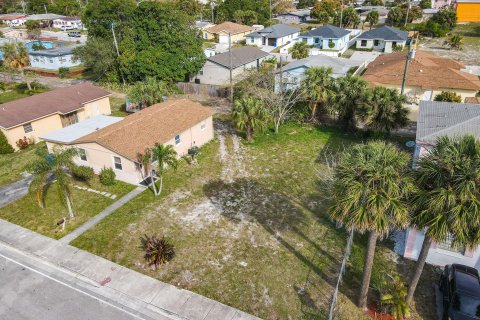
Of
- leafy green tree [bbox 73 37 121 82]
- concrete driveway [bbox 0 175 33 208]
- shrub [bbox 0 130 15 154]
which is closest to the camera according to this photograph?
concrete driveway [bbox 0 175 33 208]

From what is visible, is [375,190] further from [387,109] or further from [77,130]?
[77,130]

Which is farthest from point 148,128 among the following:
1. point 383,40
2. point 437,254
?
point 383,40

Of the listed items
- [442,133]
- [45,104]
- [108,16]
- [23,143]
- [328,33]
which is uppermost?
[108,16]

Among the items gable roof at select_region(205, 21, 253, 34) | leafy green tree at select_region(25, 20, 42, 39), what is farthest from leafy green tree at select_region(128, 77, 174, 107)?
leafy green tree at select_region(25, 20, 42, 39)

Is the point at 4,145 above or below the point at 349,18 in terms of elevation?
below

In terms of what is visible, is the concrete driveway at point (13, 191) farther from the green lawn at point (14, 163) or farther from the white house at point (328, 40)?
the white house at point (328, 40)

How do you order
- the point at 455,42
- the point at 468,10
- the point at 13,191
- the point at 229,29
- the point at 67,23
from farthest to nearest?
the point at 67,23 < the point at 468,10 < the point at 229,29 < the point at 455,42 < the point at 13,191

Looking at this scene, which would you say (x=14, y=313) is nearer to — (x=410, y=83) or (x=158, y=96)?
(x=158, y=96)

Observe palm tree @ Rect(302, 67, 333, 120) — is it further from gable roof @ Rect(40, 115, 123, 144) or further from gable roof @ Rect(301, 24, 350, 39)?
gable roof @ Rect(301, 24, 350, 39)
